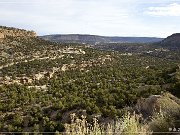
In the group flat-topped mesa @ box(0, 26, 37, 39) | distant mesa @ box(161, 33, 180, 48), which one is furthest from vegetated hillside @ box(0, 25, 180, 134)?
distant mesa @ box(161, 33, 180, 48)

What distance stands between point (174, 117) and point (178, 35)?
444 ft

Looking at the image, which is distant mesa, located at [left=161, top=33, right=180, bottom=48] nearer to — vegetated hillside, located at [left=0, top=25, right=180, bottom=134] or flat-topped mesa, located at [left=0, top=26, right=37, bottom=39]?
flat-topped mesa, located at [left=0, top=26, right=37, bottom=39]

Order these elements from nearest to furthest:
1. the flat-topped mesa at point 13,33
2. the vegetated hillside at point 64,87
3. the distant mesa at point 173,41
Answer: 1. the vegetated hillside at point 64,87
2. the flat-topped mesa at point 13,33
3. the distant mesa at point 173,41

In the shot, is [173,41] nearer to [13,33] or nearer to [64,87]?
[13,33]

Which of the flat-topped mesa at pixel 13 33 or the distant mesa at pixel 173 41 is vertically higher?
the flat-topped mesa at pixel 13 33

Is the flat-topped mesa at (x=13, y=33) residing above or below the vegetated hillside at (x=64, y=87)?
above

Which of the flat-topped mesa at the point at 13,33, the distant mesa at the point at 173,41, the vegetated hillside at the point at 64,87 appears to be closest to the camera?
the vegetated hillside at the point at 64,87

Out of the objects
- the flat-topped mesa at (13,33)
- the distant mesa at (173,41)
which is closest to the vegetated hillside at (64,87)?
the flat-topped mesa at (13,33)

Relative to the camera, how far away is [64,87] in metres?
38.0

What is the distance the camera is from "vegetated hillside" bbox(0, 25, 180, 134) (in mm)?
20552

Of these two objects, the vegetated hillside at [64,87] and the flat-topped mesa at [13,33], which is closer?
the vegetated hillside at [64,87]

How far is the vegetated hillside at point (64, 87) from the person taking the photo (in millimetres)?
20552

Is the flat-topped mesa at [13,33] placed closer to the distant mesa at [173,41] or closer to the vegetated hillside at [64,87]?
the vegetated hillside at [64,87]

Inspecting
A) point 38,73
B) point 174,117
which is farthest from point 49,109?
point 38,73
